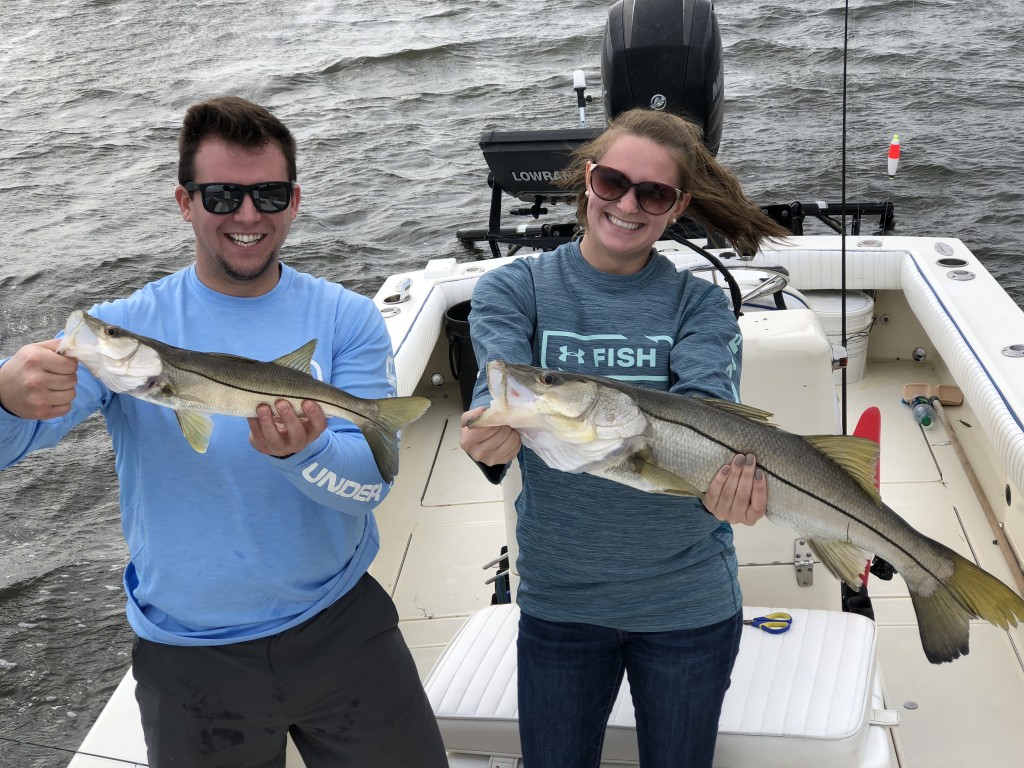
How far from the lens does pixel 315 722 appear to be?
2.42m

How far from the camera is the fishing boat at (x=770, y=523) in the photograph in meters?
2.89

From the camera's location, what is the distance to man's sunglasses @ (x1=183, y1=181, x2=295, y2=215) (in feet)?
7.53

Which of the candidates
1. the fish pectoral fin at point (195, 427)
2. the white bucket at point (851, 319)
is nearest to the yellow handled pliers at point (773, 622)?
the fish pectoral fin at point (195, 427)

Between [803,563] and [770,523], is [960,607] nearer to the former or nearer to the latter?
[770,523]

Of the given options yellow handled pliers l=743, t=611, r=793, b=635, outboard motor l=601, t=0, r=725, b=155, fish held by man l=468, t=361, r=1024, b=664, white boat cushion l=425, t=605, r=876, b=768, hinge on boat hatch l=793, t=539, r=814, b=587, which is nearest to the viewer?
fish held by man l=468, t=361, r=1024, b=664

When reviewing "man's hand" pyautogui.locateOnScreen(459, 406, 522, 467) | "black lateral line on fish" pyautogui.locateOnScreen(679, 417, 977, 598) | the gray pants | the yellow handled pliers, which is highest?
"man's hand" pyautogui.locateOnScreen(459, 406, 522, 467)

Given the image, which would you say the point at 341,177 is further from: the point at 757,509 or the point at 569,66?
the point at 757,509

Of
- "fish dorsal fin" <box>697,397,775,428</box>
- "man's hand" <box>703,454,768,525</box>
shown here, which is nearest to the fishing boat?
"man's hand" <box>703,454,768,525</box>

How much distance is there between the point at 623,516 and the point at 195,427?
0.95 metres

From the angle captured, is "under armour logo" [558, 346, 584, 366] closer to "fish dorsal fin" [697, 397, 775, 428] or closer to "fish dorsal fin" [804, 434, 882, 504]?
"fish dorsal fin" [697, 397, 775, 428]

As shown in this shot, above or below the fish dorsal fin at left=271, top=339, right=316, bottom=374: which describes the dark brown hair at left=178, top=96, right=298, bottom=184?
above

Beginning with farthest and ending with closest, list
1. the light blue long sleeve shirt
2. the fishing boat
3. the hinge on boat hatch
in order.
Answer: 1. the hinge on boat hatch
2. the fishing boat
3. the light blue long sleeve shirt

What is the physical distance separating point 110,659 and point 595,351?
5618 millimetres

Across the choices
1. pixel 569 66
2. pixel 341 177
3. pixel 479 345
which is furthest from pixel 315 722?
pixel 569 66
